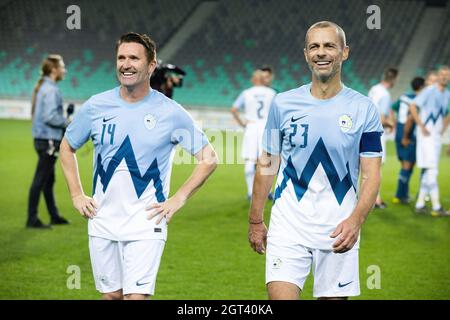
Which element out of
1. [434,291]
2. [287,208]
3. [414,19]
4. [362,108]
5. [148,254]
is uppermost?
[414,19]

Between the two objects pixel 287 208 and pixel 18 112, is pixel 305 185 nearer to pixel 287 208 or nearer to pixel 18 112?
pixel 287 208

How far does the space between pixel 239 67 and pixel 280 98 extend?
26.6 metres

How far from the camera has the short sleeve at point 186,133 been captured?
14.0 ft

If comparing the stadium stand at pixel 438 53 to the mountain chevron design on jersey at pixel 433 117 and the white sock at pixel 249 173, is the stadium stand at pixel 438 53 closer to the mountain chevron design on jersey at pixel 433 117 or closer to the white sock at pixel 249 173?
the white sock at pixel 249 173

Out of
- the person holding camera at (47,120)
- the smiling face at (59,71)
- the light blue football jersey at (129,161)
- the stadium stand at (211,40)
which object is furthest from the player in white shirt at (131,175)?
the stadium stand at (211,40)

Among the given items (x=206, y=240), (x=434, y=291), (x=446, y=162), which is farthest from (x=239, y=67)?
(x=434, y=291)

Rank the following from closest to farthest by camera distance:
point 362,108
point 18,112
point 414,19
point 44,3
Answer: point 362,108 → point 18,112 → point 414,19 → point 44,3

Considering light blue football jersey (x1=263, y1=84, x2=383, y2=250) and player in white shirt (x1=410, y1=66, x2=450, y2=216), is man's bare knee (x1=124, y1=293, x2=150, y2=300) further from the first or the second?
player in white shirt (x1=410, y1=66, x2=450, y2=216)

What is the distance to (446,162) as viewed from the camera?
1792 centimetres

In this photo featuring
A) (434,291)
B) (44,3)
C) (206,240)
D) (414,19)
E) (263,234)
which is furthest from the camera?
(44,3)

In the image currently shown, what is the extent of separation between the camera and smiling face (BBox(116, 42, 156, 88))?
4.11 meters

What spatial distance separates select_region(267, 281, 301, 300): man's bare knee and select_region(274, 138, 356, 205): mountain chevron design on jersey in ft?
1.48

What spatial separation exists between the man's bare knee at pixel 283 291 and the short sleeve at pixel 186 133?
897 millimetres

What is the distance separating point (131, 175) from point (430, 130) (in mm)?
7347
